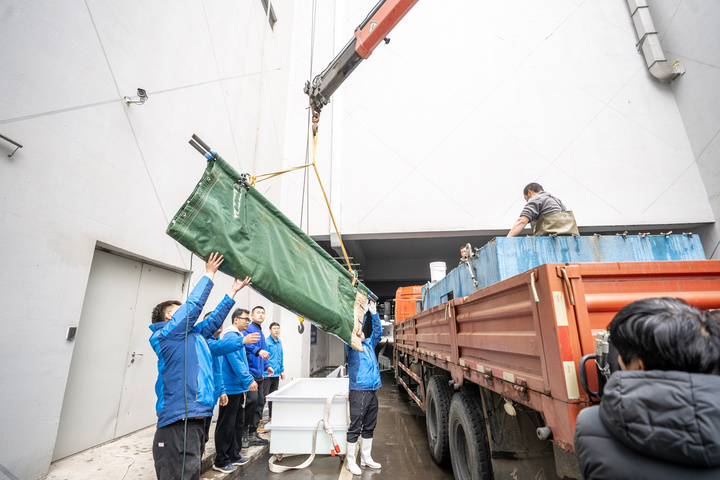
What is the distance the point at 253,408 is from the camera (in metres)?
4.59

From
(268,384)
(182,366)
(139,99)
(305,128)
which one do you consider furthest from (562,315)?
(305,128)

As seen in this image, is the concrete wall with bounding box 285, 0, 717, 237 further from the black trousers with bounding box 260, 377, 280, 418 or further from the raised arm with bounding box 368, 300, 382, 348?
the raised arm with bounding box 368, 300, 382, 348

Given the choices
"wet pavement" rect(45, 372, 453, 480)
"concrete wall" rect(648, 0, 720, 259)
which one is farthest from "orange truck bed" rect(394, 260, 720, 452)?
"concrete wall" rect(648, 0, 720, 259)

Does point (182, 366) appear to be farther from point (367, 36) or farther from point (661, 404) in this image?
Answer: point (367, 36)

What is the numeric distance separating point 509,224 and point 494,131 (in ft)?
9.81

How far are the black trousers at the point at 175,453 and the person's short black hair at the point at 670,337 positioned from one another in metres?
2.61

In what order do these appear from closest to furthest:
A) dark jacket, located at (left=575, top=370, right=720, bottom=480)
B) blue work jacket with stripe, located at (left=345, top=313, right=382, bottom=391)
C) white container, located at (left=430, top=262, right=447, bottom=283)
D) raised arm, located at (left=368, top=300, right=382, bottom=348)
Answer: dark jacket, located at (left=575, top=370, right=720, bottom=480)
blue work jacket with stripe, located at (left=345, top=313, right=382, bottom=391)
raised arm, located at (left=368, top=300, right=382, bottom=348)
white container, located at (left=430, top=262, right=447, bottom=283)

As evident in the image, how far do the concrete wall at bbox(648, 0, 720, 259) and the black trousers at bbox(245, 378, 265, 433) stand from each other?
38.3ft

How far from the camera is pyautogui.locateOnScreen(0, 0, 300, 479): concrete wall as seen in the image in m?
2.76

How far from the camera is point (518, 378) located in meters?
1.86

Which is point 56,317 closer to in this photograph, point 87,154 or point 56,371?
point 56,371

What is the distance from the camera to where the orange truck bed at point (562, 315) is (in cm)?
150

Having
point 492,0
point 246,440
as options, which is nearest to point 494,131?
point 492,0

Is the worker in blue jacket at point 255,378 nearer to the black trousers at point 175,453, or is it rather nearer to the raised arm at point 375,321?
the raised arm at point 375,321
